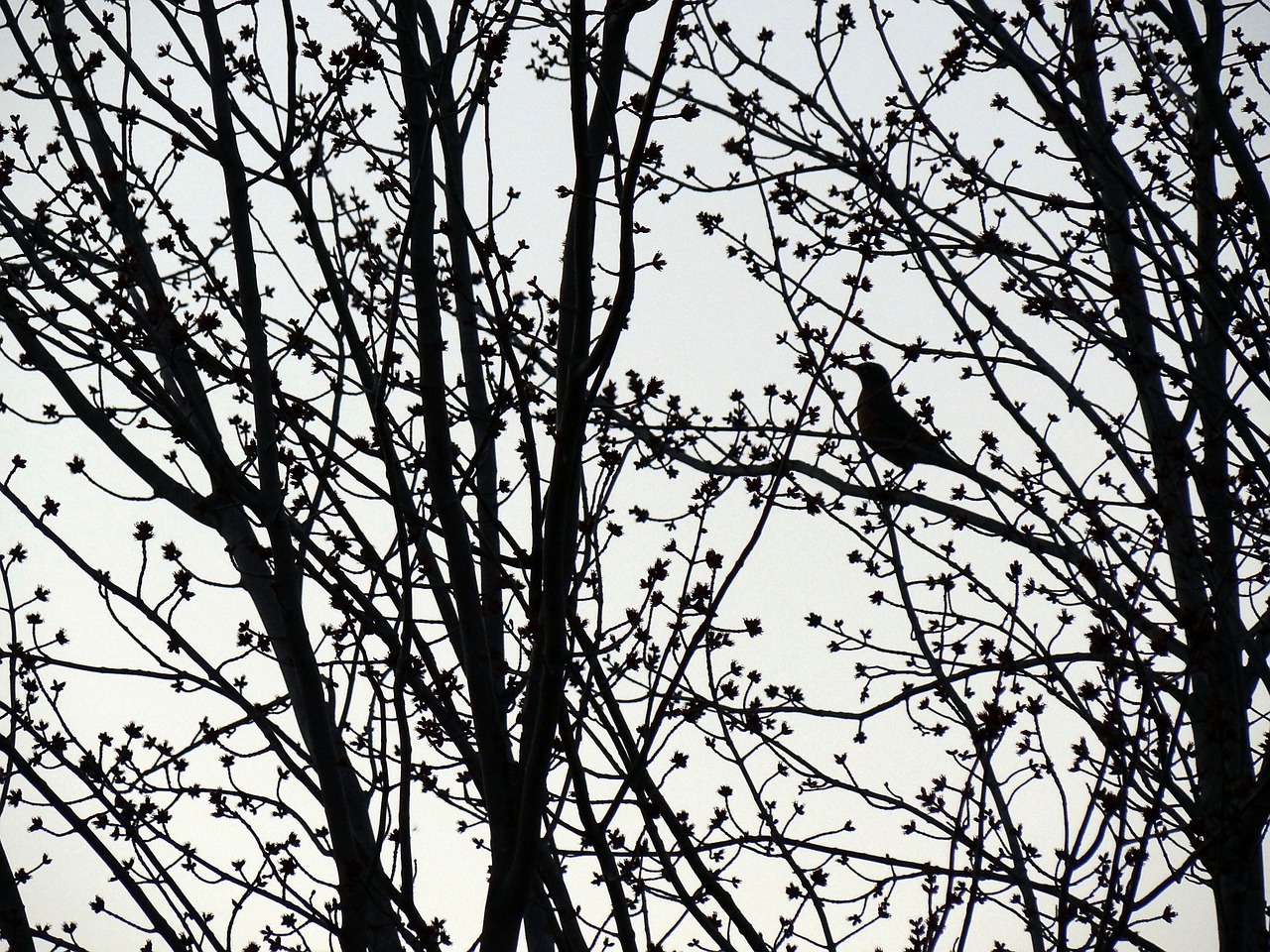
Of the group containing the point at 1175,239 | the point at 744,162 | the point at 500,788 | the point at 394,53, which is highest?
the point at 744,162

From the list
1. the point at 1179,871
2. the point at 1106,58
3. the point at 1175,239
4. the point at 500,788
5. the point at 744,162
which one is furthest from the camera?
the point at 1106,58

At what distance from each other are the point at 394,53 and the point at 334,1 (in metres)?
0.21

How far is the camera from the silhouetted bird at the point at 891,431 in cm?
438

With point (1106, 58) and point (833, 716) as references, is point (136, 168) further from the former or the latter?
point (1106, 58)

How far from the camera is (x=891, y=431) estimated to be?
27.3 ft

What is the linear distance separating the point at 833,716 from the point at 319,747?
2421 millimetres

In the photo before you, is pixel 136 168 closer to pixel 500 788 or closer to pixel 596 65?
pixel 596 65

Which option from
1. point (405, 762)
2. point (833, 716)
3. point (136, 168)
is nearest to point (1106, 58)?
point (833, 716)

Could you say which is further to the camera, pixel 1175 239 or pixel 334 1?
pixel 1175 239

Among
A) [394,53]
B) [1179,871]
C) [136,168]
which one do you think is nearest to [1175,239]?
[1179,871]

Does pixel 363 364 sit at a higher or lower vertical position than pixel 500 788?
higher

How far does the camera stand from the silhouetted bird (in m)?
4.38

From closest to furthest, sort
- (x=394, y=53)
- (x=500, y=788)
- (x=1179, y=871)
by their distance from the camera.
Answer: (x=500, y=788) < (x=394, y=53) < (x=1179, y=871)

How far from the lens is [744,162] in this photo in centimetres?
454
